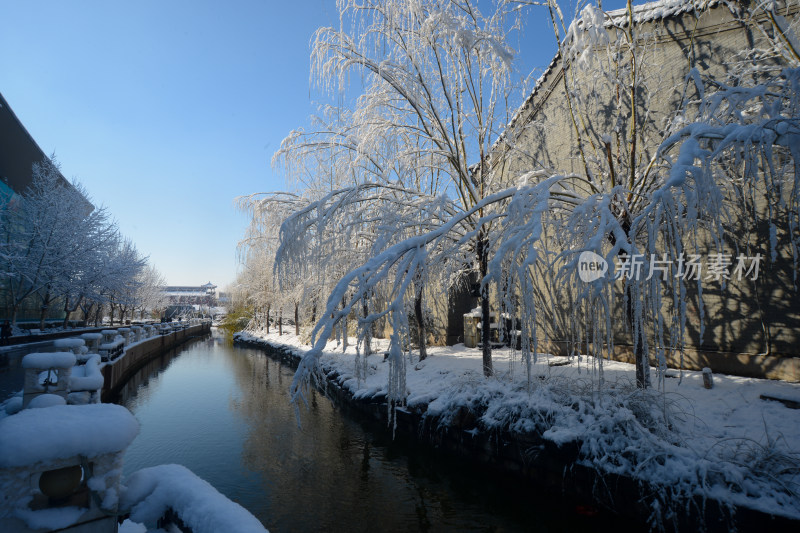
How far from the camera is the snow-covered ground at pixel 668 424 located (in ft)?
13.8

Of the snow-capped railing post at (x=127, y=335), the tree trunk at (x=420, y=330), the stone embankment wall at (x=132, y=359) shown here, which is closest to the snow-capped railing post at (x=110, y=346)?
the stone embankment wall at (x=132, y=359)

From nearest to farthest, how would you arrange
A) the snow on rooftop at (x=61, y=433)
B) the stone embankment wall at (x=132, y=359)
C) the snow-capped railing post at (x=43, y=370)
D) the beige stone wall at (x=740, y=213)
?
the snow on rooftop at (x=61, y=433) → the snow-capped railing post at (x=43, y=370) → the beige stone wall at (x=740, y=213) → the stone embankment wall at (x=132, y=359)

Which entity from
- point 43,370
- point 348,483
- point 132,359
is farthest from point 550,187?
point 132,359

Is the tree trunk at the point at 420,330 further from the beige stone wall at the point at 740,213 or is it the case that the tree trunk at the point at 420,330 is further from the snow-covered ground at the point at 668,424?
the beige stone wall at the point at 740,213

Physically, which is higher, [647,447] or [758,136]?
[758,136]

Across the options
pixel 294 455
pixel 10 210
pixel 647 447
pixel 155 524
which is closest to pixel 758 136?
pixel 647 447

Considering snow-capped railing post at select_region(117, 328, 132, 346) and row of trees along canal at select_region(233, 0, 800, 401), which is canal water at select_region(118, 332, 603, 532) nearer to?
row of trees along canal at select_region(233, 0, 800, 401)

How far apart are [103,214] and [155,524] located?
1327 inches

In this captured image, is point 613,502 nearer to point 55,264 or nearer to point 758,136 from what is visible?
point 758,136

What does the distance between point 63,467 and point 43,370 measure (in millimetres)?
5228

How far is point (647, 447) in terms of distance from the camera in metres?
4.91

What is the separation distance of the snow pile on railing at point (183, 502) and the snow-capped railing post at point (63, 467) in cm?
14

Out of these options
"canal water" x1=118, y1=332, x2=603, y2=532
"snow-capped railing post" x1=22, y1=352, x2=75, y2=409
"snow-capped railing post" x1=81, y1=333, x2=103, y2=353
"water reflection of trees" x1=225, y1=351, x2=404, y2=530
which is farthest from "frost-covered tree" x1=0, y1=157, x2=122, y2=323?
"snow-capped railing post" x1=22, y1=352, x2=75, y2=409

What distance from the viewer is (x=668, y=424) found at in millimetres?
5352
